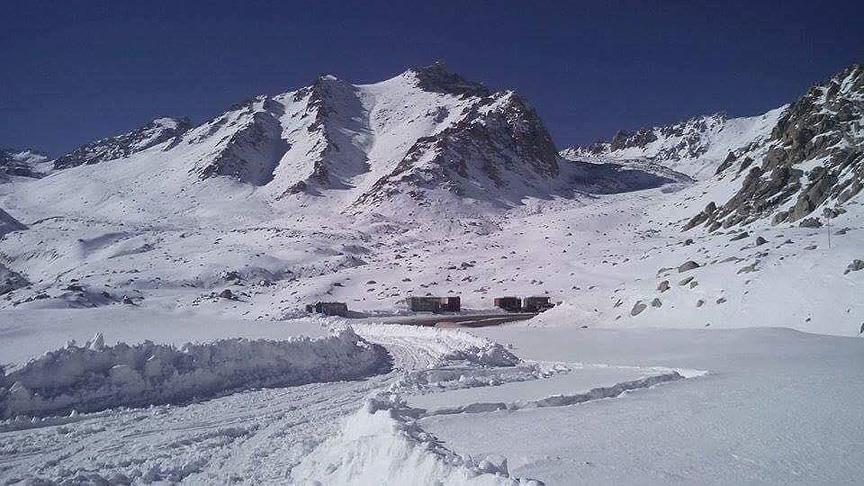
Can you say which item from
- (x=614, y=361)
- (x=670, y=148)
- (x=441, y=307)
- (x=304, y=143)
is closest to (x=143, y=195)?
(x=304, y=143)

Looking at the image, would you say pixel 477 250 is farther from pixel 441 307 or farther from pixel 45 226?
pixel 45 226

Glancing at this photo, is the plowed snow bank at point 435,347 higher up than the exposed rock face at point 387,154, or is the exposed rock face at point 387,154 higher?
the exposed rock face at point 387,154

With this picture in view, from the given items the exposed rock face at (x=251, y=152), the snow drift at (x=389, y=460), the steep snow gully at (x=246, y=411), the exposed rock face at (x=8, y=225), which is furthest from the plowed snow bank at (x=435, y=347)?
the exposed rock face at (x=251, y=152)

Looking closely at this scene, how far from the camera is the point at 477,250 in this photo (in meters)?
63.8

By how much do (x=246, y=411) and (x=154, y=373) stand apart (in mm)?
3007

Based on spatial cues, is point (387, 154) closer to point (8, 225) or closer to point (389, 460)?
point (8, 225)

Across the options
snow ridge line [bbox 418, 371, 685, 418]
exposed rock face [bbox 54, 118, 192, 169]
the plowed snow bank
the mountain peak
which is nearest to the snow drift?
snow ridge line [bbox 418, 371, 685, 418]

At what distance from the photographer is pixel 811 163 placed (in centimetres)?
4412

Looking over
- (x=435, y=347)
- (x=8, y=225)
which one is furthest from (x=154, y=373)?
(x=8, y=225)

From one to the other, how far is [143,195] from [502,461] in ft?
370

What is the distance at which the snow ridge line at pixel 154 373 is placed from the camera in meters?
10.3

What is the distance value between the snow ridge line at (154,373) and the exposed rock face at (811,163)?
29748 mm

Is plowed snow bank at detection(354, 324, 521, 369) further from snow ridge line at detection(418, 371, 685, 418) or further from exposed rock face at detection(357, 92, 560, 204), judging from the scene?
exposed rock face at detection(357, 92, 560, 204)

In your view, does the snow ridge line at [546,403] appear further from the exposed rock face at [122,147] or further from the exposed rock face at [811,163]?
the exposed rock face at [122,147]
